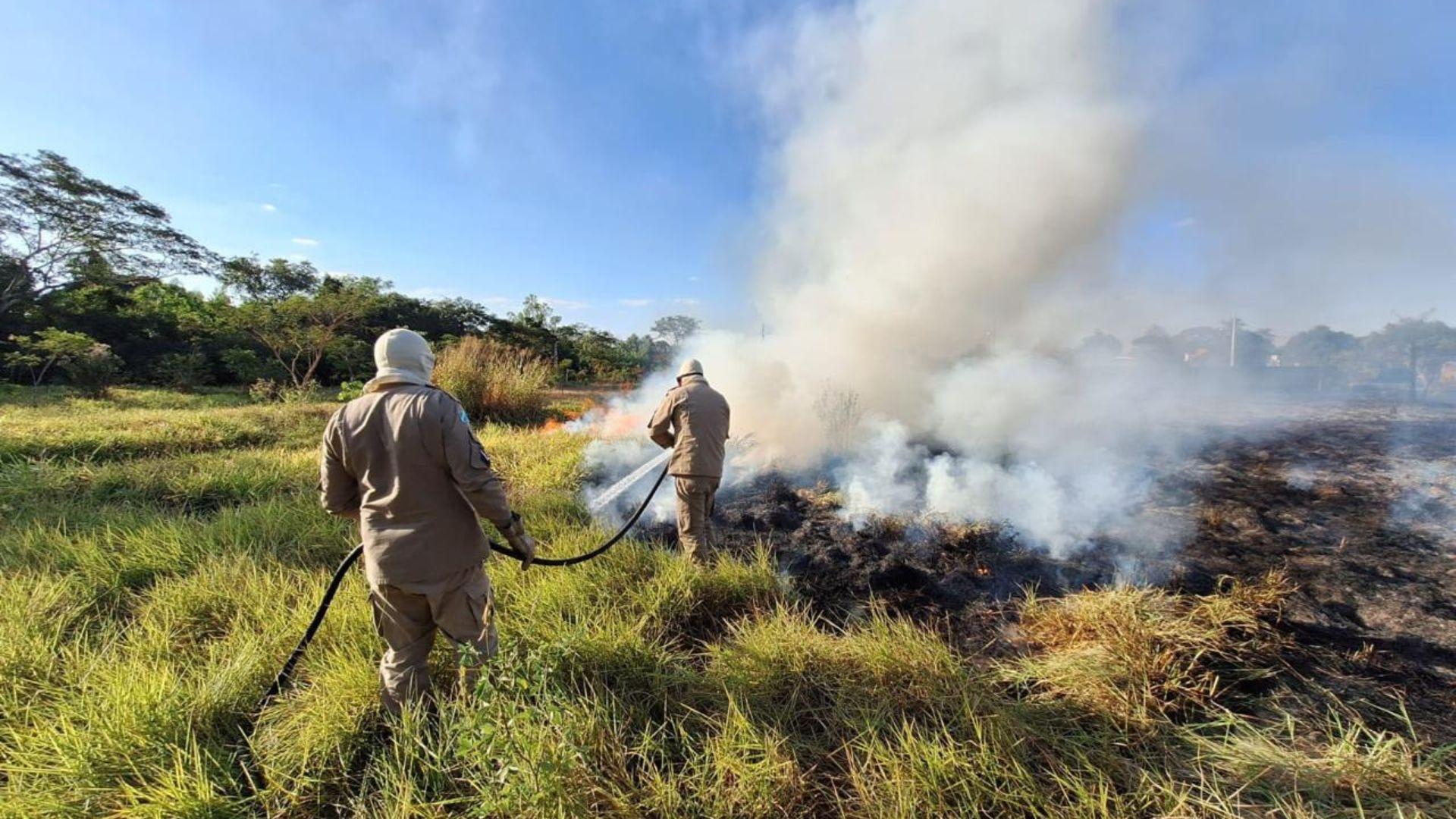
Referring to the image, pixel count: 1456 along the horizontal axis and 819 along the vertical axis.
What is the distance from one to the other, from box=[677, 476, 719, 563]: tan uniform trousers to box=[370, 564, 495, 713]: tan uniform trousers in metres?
2.13

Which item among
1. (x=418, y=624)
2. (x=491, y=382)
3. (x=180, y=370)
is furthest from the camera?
(x=180, y=370)

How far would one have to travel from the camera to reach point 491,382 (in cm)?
1141

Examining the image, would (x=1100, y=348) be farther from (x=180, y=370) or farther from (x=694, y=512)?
(x=180, y=370)

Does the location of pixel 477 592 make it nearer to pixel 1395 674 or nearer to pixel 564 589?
pixel 564 589

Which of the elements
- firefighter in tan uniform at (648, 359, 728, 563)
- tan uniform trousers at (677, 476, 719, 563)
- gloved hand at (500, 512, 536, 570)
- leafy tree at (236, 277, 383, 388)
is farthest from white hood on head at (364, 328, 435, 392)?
leafy tree at (236, 277, 383, 388)

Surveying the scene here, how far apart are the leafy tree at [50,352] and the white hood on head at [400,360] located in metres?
18.8

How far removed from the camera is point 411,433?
7.59ft

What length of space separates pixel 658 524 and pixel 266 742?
3.54m

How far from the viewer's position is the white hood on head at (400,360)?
2.40m

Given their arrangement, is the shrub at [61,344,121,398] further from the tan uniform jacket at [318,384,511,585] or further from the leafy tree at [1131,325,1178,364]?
the leafy tree at [1131,325,1178,364]

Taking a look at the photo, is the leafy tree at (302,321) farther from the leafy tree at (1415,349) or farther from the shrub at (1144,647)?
the leafy tree at (1415,349)

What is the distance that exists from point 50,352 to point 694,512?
21.4 metres

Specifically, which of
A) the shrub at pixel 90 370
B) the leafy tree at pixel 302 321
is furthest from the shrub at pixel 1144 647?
the shrub at pixel 90 370

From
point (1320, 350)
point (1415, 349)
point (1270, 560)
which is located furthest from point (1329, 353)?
point (1270, 560)
